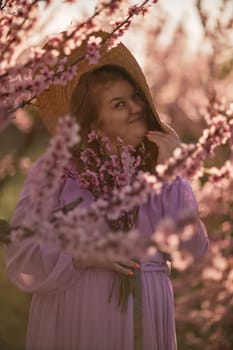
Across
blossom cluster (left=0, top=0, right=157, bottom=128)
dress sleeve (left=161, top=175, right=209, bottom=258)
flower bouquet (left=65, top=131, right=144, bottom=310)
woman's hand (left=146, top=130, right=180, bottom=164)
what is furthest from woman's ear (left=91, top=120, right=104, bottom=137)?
blossom cluster (left=0, top=0, right=157, bottom=128)

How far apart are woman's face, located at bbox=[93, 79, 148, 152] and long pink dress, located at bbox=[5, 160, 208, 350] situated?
0.26m

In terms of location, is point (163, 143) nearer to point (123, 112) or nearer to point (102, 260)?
point (123, 112)

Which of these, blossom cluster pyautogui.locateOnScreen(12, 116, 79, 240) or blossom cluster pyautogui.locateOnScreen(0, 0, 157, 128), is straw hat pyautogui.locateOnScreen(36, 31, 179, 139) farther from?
blossom cluster pyautogui.locateOnScreen(12, 116, 79, 240)

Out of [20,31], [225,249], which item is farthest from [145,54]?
[20,31]

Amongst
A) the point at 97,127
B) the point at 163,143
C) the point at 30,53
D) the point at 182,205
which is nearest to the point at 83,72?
the point at 97,127

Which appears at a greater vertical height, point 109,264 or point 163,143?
point 163,143

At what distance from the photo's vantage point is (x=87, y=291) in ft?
8.70

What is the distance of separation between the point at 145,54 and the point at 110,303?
955cm

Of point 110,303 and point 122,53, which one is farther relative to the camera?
point 122,53

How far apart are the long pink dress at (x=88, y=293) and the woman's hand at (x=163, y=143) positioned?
14 cm

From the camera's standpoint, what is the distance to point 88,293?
265 centimetres

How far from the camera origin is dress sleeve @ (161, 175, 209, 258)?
267 centimetres

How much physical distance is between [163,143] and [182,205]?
0.86 ft

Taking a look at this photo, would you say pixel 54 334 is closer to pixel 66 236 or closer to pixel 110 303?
pixel 110 303
